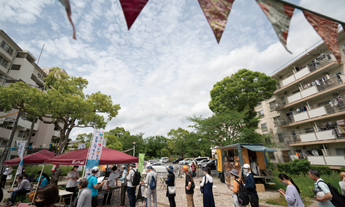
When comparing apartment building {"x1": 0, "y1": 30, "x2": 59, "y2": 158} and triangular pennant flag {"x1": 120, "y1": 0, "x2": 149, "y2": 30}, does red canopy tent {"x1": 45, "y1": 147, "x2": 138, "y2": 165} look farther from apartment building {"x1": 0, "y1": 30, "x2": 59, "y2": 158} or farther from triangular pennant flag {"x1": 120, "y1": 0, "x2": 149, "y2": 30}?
apartment building {"x1": 0, "y1": 30, "x2": 59, "y2": 158}

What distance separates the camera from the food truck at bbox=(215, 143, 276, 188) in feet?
34.0


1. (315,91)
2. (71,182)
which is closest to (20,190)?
(71,182)

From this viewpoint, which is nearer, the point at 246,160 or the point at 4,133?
the point at 246,160

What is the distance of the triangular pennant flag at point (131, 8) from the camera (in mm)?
1498

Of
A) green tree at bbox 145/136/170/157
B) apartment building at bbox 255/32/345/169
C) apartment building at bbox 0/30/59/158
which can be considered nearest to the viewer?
apartment building at bbox 255/32/345/169

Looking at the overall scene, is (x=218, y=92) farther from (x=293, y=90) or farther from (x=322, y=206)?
(x=322, y=206)

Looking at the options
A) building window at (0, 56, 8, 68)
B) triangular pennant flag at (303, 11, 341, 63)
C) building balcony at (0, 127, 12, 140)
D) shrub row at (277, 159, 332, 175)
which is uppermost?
building window at (0, 56, 8, 68)

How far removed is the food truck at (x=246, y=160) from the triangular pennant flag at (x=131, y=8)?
1038cm

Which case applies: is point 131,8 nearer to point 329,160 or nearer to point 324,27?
point 324,27

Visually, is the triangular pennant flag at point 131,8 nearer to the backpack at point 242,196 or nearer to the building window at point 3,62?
the backpack at point 242,196

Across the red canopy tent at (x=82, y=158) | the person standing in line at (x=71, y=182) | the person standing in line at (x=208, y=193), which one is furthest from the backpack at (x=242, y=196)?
the person standing in line at (x=71, y=182)

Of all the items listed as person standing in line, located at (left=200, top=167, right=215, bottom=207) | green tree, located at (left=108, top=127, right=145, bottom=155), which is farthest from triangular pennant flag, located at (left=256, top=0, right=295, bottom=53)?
green tree, located at (left=108, top=127, right=145, bottom=155)

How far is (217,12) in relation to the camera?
178cm

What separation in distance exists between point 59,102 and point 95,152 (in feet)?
25.5
